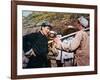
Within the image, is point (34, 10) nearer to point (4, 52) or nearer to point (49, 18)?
point (49, 18)

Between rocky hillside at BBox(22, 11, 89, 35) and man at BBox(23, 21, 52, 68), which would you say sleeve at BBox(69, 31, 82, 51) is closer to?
rocky hillside at BBox(22, 11, 89, 35)

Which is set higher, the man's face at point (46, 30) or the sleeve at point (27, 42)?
the man's face at point (46, 30)

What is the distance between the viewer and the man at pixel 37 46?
76.4 inches

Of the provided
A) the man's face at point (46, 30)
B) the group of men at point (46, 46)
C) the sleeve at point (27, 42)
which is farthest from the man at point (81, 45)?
the sleeve at point (27, 42)

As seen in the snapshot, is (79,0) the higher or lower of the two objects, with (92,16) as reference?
higher

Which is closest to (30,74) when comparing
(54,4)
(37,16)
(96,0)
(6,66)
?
(6,66)

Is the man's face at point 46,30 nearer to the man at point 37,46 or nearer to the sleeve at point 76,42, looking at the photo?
the man at point 37,46

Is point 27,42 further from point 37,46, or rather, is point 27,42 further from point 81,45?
point 81,45

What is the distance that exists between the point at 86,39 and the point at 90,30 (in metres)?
0.10

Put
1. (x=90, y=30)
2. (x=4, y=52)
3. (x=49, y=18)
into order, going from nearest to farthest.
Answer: (x=4, y=52), (x=49, y=18), (x=90, y=30)

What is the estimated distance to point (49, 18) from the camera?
6.59ft

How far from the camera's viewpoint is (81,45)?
2.11m

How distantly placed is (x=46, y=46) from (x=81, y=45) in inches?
14.3

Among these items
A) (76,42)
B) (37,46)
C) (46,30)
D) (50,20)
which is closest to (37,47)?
(37,46)
